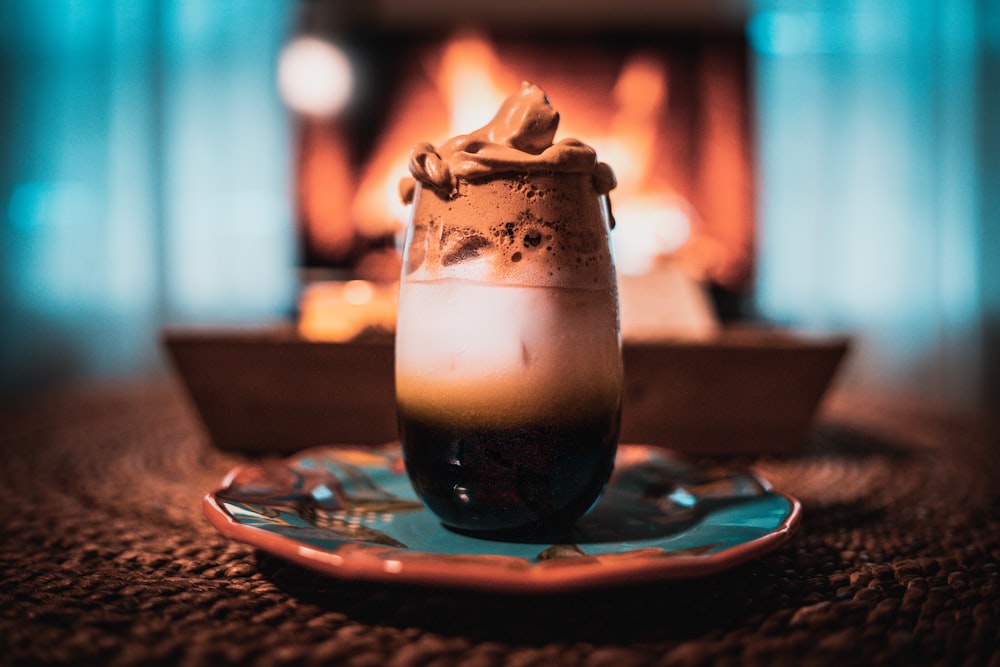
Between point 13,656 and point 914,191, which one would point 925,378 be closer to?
point 914,191

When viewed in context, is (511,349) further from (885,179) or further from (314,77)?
(885,179)

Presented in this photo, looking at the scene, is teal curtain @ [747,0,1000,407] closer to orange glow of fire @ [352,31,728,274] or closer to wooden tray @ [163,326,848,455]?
orange glow of fire @ [352,31,728,274]

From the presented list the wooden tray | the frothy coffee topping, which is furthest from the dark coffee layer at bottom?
the wooden tray

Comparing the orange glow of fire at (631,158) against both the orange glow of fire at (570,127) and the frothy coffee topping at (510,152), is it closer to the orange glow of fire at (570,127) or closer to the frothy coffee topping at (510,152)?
the orange glow of fire at (570,127)

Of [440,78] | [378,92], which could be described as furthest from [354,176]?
[440,78]

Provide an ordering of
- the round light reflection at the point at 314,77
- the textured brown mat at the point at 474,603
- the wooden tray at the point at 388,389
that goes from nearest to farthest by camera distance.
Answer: the textured brown mat at the point at 474,603, the wooden tray at the point at 388,389, the round light reflection at the point at 314,77

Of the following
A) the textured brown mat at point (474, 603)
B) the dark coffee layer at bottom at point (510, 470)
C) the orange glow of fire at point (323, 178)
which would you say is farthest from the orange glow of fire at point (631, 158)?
the dark coffee layer at bottom at point (510, 470)

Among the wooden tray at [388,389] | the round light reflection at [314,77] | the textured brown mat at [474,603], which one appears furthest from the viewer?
the round light reflection at [314,77]

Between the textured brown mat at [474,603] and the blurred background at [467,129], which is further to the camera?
the blurred background at [467,129]
